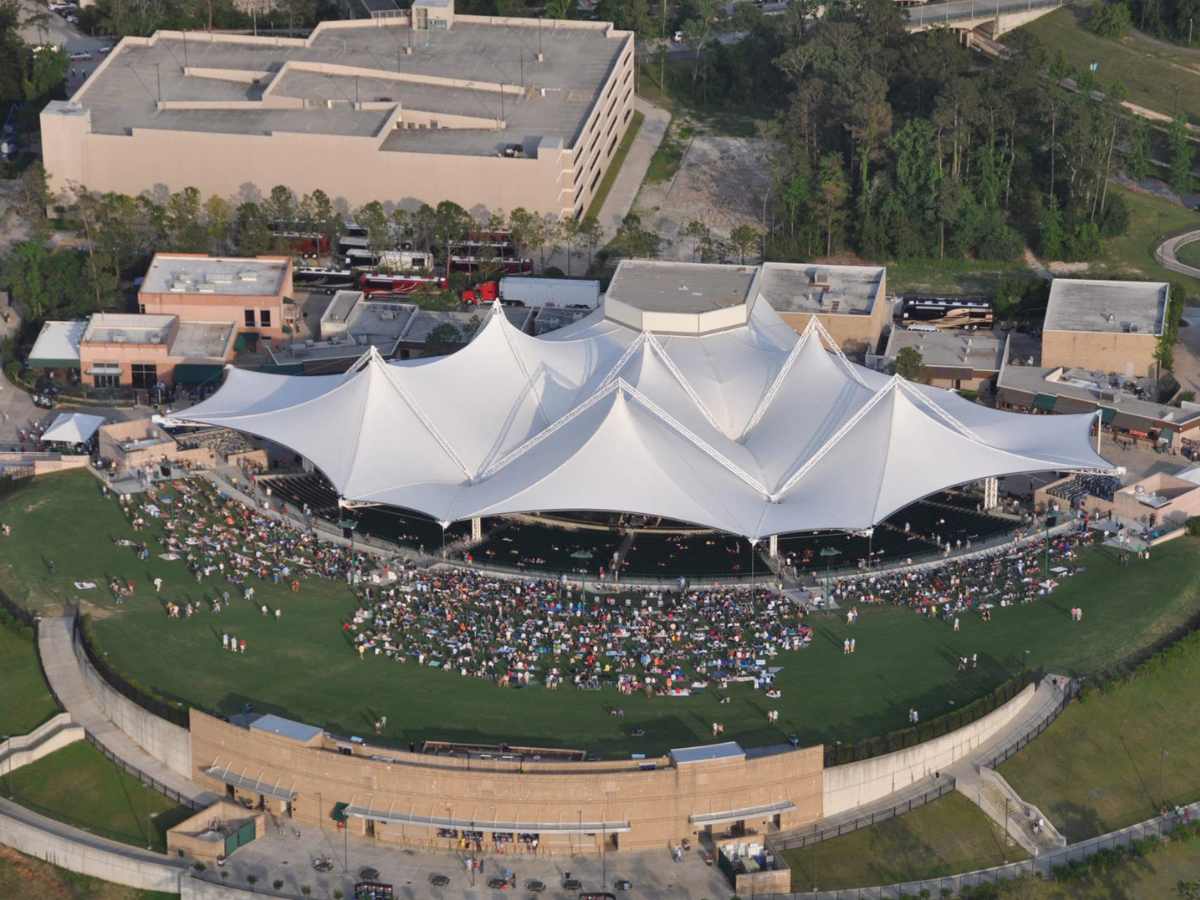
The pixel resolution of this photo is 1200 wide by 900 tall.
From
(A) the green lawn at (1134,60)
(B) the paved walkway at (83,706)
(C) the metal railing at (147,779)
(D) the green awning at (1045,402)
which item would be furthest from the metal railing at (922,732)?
(A) the green lawn at (1134,60)

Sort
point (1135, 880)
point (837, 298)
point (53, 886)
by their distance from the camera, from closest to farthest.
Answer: point (53, 886) → point (1135, 880) → point (837, 298)

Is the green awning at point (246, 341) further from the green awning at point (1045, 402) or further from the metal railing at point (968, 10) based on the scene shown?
the metal railing at point (968, 10)

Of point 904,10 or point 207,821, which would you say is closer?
point 207,821

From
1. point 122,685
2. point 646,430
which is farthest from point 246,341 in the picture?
point 122,685

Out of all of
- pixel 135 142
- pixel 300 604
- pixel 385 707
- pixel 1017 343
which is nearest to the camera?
pixel 385 707

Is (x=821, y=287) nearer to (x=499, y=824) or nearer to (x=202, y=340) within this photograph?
(x=202, y=340)

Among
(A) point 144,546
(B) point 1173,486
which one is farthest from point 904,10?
(A) point 144,546

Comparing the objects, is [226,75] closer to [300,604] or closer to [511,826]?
[300,604]

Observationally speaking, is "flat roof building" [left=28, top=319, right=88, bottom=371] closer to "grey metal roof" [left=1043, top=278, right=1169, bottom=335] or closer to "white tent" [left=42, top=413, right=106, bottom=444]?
"white tent" [left=42, top=413, right=106, bottom=444]
